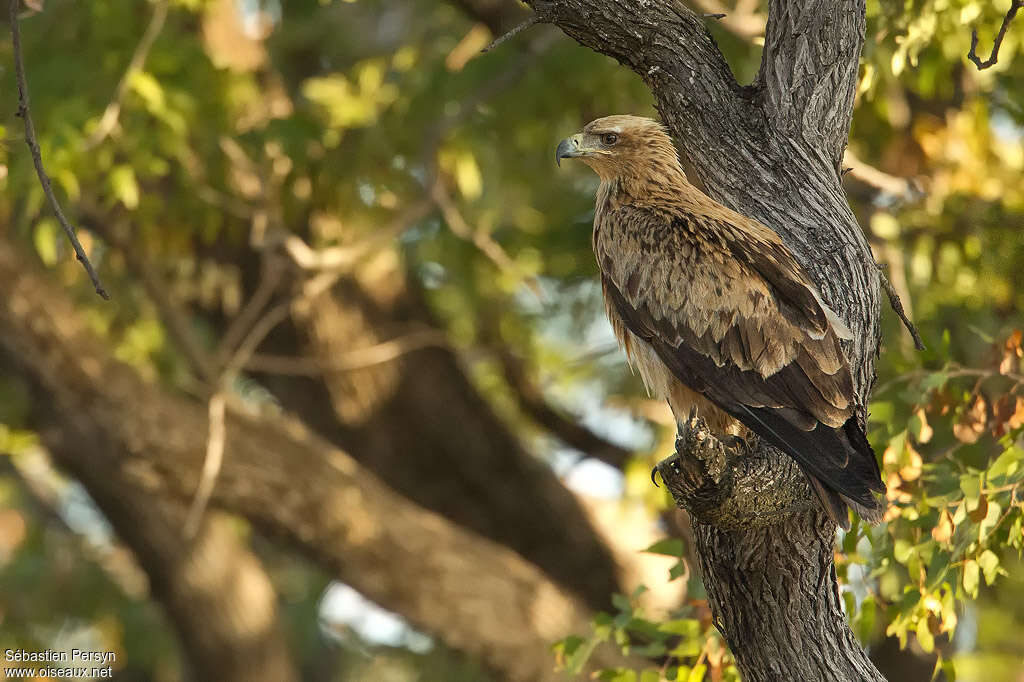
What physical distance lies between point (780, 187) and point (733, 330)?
1.64 ft

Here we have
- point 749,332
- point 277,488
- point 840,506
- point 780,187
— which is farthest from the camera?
point 277,488

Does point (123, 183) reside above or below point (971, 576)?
below

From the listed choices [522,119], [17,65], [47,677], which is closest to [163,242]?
[522,119]

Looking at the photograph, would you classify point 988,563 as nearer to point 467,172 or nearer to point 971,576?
point 971,576

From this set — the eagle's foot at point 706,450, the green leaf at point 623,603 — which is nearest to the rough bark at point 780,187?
the eagle's foot at point 706,450

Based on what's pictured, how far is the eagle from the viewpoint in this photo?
12.7ft

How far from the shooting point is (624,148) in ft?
17.9

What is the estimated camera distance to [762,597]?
4016 mm

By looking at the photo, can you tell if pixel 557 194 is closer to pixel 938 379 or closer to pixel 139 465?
pixel 139 465

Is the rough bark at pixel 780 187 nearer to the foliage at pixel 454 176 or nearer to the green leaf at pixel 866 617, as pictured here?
the green leaf at pixel 866 617

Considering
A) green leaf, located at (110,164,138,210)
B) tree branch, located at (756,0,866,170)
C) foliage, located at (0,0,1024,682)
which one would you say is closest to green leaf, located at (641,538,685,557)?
foliage, located at (0,0,1024,682)

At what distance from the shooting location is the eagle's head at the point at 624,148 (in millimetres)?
5359

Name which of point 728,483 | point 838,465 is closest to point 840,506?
point 838,465

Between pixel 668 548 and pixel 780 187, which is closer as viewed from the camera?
pixel 780 187
